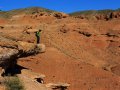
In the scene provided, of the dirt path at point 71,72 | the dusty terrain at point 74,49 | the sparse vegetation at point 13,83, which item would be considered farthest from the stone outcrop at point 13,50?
the dirt path at point 71,72

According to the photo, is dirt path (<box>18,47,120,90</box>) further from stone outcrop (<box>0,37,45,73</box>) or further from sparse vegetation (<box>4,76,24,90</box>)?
sparse vegetation (<box>4,76,24,90</box>)

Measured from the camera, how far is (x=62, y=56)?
27469 millimetres

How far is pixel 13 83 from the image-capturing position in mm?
14414

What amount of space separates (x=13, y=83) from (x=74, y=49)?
18.8m

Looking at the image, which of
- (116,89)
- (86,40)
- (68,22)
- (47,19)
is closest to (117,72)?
(116,89)

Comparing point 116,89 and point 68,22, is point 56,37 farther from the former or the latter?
point 116,89

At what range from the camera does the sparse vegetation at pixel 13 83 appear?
14.1 meters

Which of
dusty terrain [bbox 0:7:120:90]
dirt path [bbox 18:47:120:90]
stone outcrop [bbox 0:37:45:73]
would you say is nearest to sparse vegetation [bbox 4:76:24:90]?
stone outcrop [bbox 0:37:45:73]

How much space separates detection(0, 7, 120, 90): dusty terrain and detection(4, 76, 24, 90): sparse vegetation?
1324mm

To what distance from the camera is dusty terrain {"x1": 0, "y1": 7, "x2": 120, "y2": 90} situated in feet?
77.9

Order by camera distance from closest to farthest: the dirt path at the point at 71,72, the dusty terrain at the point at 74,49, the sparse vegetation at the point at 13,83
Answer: the sparse vegetation at the point at 13,83 → the dirt path at the point at 71,72 → the dusty terrain at the point at 74,49

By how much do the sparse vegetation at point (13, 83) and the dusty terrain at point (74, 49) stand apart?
1.32m

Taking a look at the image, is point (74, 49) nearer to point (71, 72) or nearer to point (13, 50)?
point (71, 72)

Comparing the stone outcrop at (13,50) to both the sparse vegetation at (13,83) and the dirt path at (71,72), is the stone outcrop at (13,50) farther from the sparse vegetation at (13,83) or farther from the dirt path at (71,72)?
the dirt path at (71,72)
